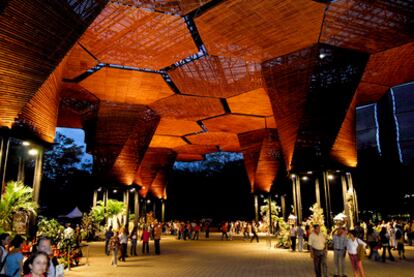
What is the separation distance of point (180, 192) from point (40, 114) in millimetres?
40942

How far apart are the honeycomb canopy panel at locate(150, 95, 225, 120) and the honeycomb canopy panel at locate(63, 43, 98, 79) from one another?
5331 millimetres

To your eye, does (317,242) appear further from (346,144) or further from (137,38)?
(346,144)

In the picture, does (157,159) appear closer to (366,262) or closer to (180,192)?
(180,192)

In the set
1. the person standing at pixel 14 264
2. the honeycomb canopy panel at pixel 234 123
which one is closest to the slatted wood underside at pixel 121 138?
the honeycomb canopy panel at pixel 234 123

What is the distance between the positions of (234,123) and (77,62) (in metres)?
13.3

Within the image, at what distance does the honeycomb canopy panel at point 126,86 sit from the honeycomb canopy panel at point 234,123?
5.92 meters

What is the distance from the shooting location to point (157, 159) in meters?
34.4

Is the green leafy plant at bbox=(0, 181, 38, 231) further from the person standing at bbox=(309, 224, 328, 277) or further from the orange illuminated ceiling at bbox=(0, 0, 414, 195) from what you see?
the person standing at bbox=(309, 224, 328, 277)

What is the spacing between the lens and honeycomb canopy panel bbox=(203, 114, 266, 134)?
77.3 feet

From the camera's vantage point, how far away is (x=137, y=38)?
12117 mm

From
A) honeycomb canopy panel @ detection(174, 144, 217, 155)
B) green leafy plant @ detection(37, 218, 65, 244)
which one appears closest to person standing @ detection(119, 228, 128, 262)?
green leafy plant @ detection(37, 218, 65, 244)

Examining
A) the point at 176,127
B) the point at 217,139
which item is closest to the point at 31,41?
the point at 176,127

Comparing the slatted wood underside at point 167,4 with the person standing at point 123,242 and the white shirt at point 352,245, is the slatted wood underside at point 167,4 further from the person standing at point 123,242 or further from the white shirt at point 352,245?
the person standing at point 123,242

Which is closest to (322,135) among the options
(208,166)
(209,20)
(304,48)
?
(304,48)
